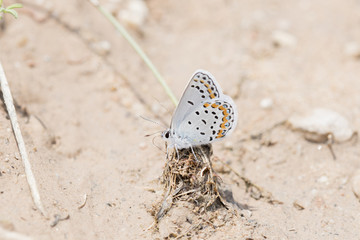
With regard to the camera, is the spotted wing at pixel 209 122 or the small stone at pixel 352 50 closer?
the spotted wing at pixel 209 122

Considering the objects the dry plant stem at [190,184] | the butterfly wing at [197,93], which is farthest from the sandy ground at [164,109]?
the butterfly wing at [197,93]

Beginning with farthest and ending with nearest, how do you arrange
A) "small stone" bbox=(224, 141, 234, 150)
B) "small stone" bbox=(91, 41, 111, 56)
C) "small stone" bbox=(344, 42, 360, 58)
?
"small stone" bbox=(344, 42, 360, 58) < "small stone" bbox=(91, 41, 111, 56) < "small stone" bbox=(224, 141, 234, 150)

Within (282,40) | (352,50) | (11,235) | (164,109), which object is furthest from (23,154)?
(352,50)

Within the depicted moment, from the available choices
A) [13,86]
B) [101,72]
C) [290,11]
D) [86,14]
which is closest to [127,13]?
[86,14]

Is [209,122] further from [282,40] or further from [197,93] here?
[282,40]

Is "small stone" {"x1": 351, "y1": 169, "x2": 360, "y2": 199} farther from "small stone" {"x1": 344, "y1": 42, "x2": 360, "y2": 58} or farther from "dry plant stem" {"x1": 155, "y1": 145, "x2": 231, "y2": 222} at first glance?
"small stone" {"x1": 344, "y1": 42, "x2": 360, "y2": 58}

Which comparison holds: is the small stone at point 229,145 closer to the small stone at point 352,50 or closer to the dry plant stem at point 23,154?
the dry plant stem at point 23,154

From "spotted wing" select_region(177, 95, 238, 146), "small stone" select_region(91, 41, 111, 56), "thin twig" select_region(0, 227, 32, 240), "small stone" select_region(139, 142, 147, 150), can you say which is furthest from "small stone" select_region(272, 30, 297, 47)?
"thin twig" select_region(0, 227, 32, 240)
